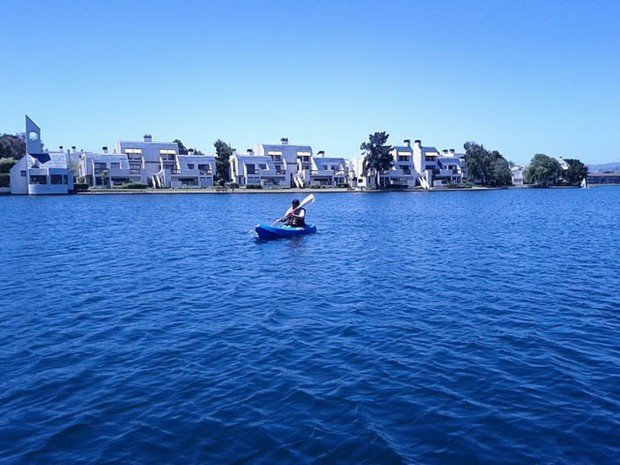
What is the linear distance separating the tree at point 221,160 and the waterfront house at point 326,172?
18.4 m

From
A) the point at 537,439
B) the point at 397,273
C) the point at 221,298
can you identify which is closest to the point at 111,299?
the point at 221,298

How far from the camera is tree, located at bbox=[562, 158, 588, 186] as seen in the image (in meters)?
158

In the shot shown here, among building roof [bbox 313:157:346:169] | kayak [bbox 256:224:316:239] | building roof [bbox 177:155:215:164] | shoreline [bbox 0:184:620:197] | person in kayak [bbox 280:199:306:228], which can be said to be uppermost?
building roof [bbox 177:155:215:164]

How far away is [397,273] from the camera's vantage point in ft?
72.0

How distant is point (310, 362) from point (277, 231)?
70.4ft

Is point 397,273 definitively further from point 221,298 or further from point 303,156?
point 303,156

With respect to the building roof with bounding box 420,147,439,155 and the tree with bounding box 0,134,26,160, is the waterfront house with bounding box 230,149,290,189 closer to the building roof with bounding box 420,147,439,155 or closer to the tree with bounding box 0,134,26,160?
the building roof with bounding box 420,147,439,155

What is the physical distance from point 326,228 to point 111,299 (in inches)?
1013

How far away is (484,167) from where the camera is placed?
457 feet

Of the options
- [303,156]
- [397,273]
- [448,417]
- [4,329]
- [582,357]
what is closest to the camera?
[448,417]

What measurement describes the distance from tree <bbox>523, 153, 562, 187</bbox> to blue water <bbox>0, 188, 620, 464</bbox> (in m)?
139

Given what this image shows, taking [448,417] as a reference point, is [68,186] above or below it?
above

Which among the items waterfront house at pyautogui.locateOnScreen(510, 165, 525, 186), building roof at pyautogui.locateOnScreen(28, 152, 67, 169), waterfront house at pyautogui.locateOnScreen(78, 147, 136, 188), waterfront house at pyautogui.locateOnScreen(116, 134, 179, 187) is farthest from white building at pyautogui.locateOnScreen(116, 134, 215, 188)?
waterfront house at pyautogui.locateOnScreen(510, 165, 525, 186)

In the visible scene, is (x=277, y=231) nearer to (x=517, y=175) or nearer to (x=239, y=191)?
(x=239, y=191)
